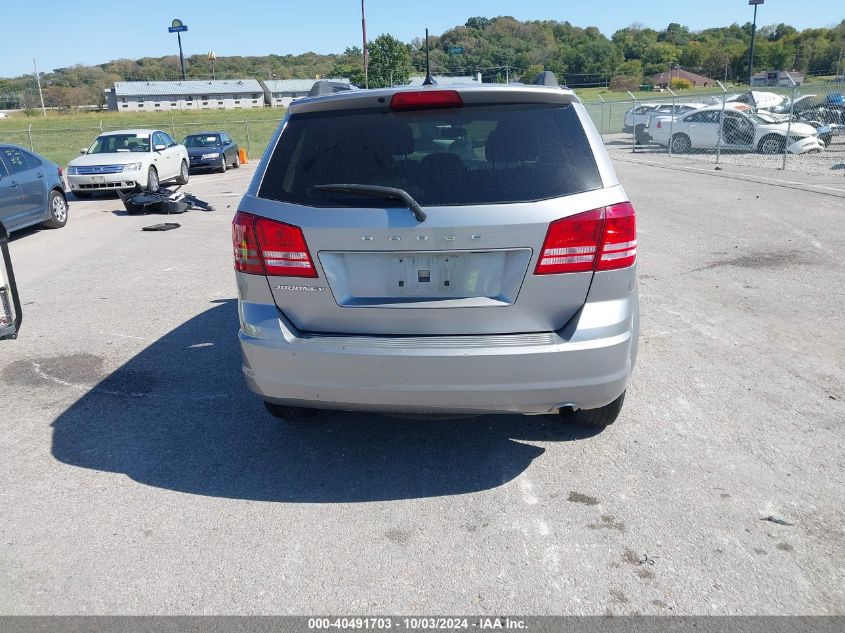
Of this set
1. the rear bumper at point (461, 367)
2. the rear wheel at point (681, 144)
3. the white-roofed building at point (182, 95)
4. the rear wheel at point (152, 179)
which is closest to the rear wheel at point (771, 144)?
the rear wheel at point (681, 144)

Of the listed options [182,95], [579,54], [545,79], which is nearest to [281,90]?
[182,95]

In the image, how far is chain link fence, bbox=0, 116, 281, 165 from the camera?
35594 mm

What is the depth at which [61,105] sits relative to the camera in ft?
413

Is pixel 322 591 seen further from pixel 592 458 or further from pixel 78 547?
pixel 592 458

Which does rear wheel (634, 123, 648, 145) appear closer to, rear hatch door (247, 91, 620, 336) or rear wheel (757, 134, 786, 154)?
rear wheel (757, 134, 786, 154)

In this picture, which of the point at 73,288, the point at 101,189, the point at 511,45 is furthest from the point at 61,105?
the point at 73,288

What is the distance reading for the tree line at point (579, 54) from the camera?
214 ft

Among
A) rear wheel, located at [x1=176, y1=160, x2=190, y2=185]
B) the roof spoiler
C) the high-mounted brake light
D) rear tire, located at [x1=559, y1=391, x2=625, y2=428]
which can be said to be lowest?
rear wheel, located at [x1=176, y1=160, x2=190, y2=185]

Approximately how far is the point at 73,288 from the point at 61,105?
5348 inches

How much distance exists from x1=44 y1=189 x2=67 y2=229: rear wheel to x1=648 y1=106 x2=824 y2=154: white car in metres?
19.1

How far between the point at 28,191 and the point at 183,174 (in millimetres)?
9523

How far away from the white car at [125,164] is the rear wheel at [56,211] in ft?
11.5

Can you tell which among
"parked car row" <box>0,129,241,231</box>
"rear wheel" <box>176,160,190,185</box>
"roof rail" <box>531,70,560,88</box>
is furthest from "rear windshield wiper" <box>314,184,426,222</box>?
"rear wheel" <box>176,160,190,185</box>

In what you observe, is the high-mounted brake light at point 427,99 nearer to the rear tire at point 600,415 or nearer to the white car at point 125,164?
the rear tire at point 600,415
